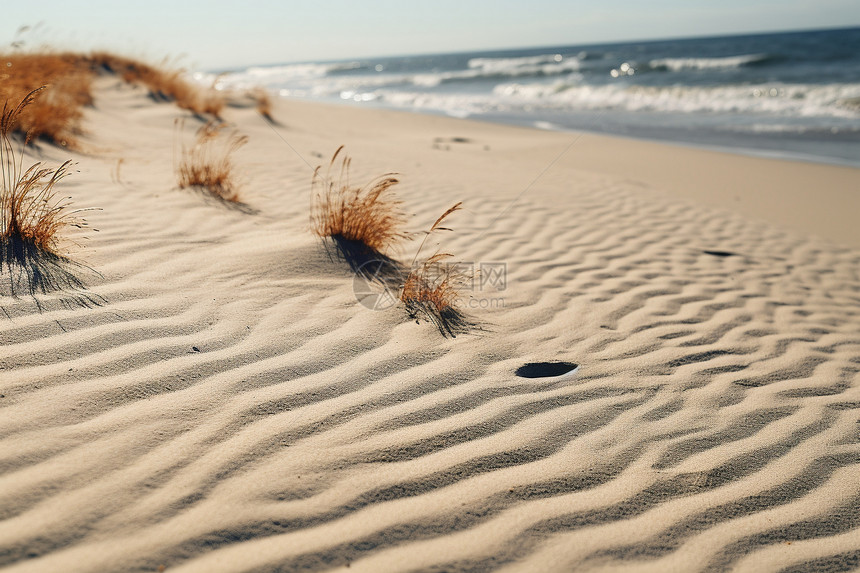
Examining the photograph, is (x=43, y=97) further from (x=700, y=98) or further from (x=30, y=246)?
(x=700, y=98)

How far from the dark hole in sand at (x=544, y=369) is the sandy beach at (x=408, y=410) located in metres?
0.03

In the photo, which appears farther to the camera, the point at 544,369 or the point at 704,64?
the point at 704,64

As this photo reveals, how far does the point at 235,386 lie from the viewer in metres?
2.02

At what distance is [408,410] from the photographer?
2031 millimetres

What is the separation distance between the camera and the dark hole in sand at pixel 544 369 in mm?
2377

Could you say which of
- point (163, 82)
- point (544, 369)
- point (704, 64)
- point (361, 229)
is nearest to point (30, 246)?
point (361, 229)

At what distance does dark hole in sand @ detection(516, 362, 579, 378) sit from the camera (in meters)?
A: 2.38

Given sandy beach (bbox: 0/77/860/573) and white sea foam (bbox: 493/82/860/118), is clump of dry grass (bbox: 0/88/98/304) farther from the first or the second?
white sea foam (bbox: 493/82/860/118)

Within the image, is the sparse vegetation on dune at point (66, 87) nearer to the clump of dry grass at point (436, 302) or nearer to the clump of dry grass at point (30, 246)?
the clump of dry grass at point (30, 246)

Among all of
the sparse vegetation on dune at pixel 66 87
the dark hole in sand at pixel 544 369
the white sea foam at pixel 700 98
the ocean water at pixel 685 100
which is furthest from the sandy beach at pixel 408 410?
the white sea foam at pixel 700 98

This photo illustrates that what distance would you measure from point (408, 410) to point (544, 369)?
70 cm

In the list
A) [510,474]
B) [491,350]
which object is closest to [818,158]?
[491,350]

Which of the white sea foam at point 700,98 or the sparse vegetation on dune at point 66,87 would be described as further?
the white sea foam at point 700,98

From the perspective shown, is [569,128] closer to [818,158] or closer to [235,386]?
[818,158]
